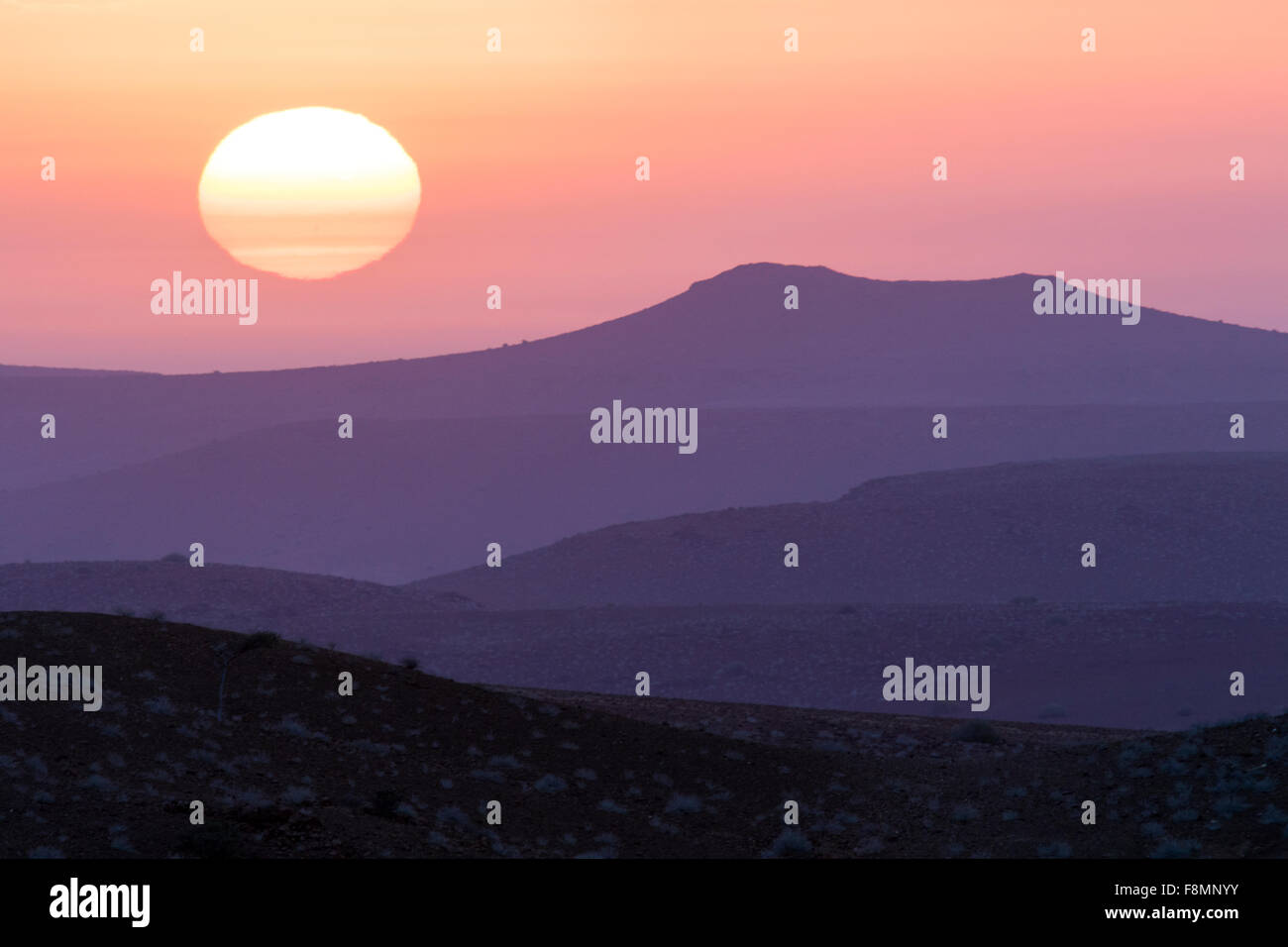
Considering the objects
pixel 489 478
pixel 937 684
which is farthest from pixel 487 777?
pixel 489 478

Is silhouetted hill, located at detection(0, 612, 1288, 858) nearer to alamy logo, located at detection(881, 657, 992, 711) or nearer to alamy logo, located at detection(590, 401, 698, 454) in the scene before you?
alamy logo, located at detection(881, 657, 992, 711)

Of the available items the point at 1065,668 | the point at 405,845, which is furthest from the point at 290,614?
the point at 405,845

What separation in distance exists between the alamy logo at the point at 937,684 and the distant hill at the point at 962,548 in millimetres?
14375

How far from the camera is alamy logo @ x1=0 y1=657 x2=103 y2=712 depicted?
20.0 m

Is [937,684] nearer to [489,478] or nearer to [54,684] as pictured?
[54,684]

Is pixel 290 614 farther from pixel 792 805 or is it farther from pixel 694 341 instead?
pixel 694 341

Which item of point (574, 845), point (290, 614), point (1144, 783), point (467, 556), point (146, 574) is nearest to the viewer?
point (574, 845)
